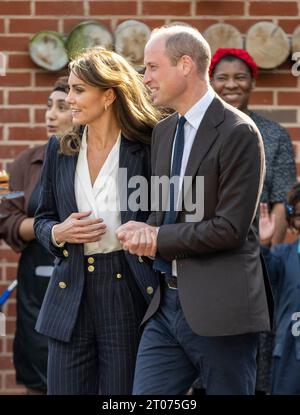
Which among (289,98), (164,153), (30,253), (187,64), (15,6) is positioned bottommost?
(30,253)

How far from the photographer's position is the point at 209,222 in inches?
171

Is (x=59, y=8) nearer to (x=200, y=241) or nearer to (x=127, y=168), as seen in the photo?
(x=127, y=168)

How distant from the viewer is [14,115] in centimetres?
700

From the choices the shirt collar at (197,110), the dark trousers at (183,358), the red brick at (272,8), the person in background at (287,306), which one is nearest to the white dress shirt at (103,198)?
the dark trousers at (183,358)

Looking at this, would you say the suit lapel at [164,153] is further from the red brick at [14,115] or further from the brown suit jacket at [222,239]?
the red brick at [14,115]

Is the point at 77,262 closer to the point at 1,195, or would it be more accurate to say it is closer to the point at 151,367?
the point at 151,367

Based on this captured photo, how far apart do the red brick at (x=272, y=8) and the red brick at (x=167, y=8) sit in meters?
0.38

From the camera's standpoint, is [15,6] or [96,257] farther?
[15,6]

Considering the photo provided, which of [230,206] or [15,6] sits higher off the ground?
[15,6]

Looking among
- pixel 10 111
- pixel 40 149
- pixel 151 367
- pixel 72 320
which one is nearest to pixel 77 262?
pixel 72 320

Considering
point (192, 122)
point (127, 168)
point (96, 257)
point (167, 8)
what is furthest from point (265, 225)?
point (167, 8)

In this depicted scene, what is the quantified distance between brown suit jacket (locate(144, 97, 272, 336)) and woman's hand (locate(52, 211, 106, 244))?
0.33m

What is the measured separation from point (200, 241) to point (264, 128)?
6.23 ft
